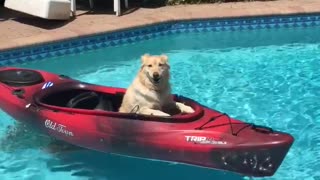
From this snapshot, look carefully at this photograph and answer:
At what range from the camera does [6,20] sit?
905 cm

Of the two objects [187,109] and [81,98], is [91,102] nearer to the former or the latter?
[81,98]

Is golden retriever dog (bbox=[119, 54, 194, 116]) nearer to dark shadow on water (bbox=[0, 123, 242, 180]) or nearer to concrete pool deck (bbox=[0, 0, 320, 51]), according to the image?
dark shadow on water (bbox=[0, 123, 242, 180])

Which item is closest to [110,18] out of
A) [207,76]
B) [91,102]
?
[207,76]

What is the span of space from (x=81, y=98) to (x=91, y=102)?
10 cm

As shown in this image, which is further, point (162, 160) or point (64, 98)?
point (64, 98)

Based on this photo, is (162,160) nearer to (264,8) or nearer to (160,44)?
(160,44)

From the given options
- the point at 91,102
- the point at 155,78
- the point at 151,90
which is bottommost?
the point at 91,102

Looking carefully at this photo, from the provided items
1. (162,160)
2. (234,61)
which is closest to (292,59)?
(234,61)

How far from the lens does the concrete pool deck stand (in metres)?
8.21

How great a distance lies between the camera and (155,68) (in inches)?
183

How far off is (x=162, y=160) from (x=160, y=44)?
175 inches

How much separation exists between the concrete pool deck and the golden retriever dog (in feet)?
11.2

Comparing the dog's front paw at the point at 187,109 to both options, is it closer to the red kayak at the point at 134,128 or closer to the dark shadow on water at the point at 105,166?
the red kayak at the point at 134,128

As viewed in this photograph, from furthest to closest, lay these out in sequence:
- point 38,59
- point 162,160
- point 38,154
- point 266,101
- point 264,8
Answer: point 264,8
point 38,59
point 266,101
point 38,154
point 162,160
